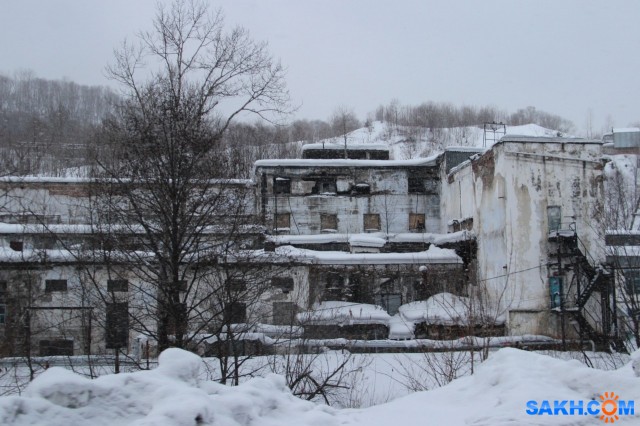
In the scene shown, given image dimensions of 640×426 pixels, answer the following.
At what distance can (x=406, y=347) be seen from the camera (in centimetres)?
2125

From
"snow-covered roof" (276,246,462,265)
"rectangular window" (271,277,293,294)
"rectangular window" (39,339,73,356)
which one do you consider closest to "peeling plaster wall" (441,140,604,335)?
"snow-covered roof" (276,246,462,265)

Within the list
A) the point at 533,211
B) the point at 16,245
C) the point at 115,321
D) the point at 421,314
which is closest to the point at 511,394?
the point at 115,321

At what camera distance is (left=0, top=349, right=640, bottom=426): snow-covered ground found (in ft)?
14.9

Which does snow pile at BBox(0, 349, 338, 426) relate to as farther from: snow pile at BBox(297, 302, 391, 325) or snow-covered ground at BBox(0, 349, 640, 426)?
snow pile at BBox(297, 302, 391, 325)

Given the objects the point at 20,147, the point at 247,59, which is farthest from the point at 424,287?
the point at 20,147

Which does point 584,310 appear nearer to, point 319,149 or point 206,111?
point 206,111

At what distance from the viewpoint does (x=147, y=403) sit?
494 centimetres

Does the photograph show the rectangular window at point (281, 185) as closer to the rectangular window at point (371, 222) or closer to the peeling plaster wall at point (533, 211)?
the rectangular window at point (371, 222)

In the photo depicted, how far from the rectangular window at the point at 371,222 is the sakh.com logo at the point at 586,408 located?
3188 cm

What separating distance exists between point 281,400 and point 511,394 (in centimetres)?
260

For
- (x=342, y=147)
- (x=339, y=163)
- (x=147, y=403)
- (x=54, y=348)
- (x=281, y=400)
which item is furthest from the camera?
(x=342, y=147)

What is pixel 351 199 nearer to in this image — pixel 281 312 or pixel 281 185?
pixel 281 185

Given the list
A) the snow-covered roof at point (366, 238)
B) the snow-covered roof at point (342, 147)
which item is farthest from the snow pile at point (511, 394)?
the snow-covered roof at point (342, 147)

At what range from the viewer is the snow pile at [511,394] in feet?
18.0
